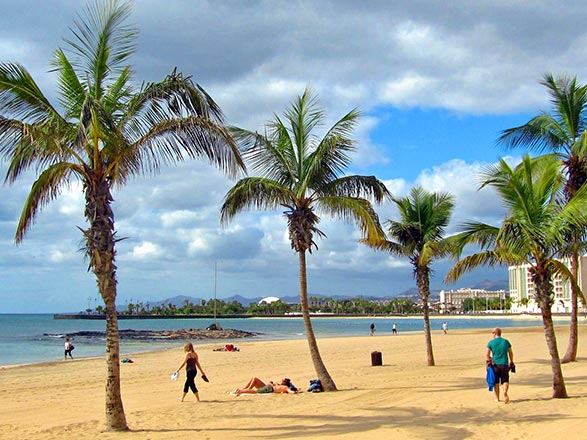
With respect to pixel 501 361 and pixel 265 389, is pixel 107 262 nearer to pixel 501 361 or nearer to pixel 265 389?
pixel 265 389

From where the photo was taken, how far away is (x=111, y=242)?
9.87 metres

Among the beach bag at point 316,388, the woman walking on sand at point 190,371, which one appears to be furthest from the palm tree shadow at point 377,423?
the beach bag at point 316,388

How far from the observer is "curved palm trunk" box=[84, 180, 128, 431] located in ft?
32.0

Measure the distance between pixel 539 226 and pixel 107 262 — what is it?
7984mm

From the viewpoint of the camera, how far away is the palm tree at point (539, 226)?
11.7 meters

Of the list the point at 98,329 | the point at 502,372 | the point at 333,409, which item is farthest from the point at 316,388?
the point at 98,329

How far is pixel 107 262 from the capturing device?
386 inches

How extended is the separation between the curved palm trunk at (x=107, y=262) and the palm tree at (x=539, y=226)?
277 inches

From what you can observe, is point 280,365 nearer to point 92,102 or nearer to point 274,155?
point 274,155

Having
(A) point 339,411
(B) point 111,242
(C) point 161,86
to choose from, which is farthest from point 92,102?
(A) point 339,411

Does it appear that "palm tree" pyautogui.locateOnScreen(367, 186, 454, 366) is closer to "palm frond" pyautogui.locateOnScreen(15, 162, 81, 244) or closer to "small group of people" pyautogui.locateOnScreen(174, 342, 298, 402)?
"small group of people" pyautogui.locateOnScreen(174, 342, 298, 402)

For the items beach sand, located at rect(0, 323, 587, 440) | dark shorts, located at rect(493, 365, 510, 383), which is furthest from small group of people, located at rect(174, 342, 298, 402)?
dark shorts, located at rect(493, 365, 510, 383)

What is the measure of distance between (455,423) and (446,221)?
10.9 m

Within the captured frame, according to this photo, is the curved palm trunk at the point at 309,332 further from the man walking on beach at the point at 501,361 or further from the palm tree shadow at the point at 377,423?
the man walking on beach at the point at 501,361
